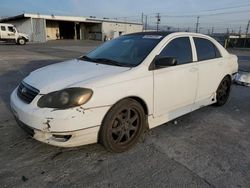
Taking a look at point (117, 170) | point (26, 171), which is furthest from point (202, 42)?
point (26, 171)

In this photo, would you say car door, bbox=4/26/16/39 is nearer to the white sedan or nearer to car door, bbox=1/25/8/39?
car door, bbox=1/25/8/39

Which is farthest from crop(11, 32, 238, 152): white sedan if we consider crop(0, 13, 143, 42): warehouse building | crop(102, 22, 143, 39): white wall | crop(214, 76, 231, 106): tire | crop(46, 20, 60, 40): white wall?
crop(46, 20, 60, 40): white wall

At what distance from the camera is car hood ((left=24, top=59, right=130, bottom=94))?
2.89 meters

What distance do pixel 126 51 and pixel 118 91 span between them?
3.82 ft

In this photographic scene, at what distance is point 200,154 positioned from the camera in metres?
3.16

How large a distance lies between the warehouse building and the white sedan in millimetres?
37188

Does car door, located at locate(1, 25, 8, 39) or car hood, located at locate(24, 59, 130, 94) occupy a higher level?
car door, located at locate(1, 25, 8, 39)

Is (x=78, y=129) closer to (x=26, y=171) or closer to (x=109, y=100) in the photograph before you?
(x=109, y=100)

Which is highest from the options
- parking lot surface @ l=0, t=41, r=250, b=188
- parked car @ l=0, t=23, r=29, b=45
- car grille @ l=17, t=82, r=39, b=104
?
parked car @ l=0, t=23, r=29, b=45

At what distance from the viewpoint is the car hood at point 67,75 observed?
9.49ft

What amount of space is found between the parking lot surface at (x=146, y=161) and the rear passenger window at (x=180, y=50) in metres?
1.15

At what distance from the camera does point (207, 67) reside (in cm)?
436

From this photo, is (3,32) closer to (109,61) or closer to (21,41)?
(21,41)

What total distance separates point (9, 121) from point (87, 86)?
2.14m
